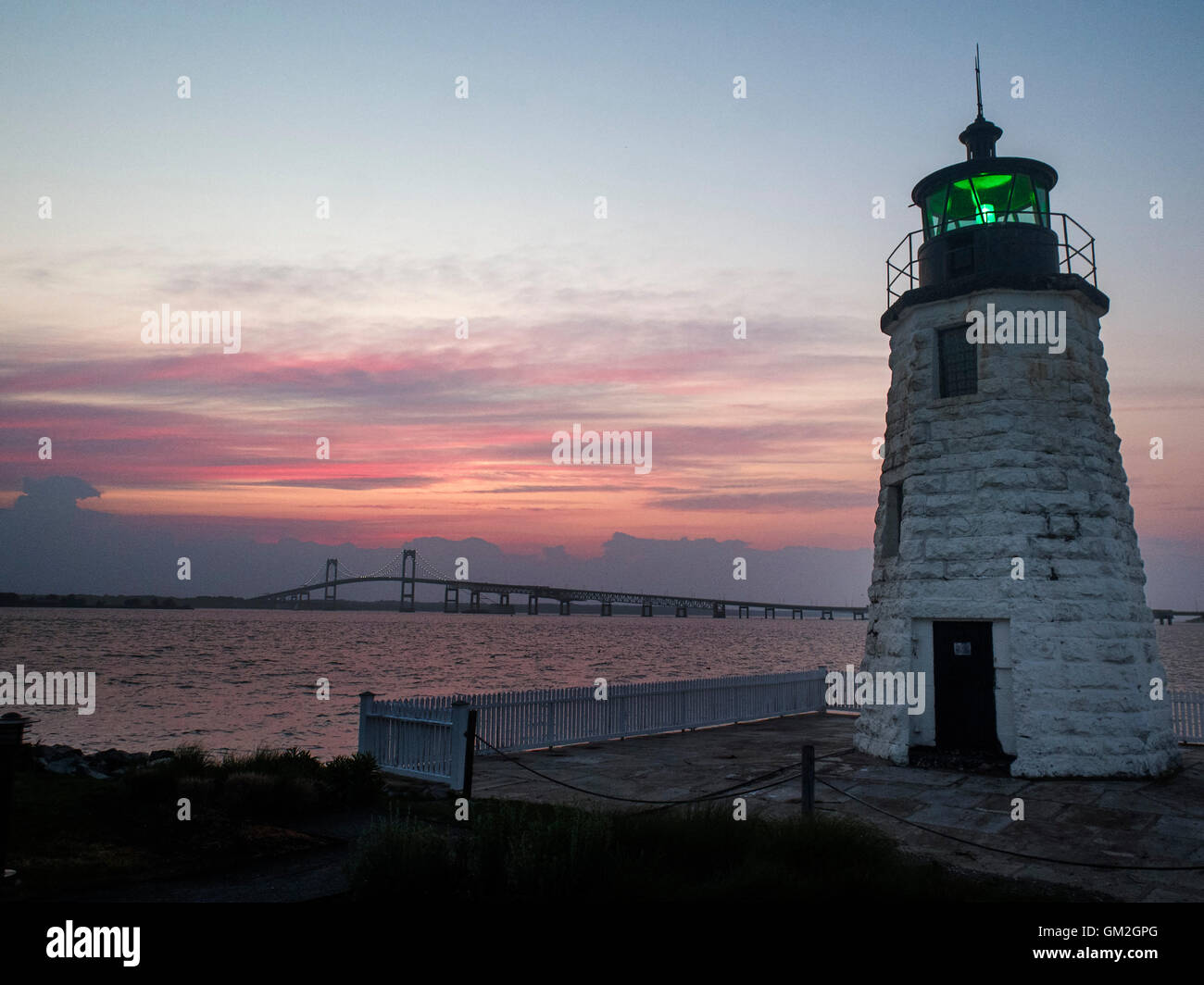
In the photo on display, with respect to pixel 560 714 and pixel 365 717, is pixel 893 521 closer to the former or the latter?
pixel 560 714

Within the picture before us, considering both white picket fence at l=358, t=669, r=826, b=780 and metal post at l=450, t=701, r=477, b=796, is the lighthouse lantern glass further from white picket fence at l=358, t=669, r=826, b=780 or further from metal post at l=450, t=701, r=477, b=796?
metal post at l=450, t=701, r=477, b=796

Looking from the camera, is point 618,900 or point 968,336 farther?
point 968,336

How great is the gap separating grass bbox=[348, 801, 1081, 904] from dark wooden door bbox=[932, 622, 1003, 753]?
262 inches

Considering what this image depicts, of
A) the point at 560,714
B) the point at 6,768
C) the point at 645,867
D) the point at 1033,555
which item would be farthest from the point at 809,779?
the point at 6,768

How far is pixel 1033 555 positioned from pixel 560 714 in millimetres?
9186

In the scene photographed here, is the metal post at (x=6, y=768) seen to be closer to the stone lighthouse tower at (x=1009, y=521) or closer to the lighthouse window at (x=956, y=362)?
the stone lighthouse tower at (x=1009, y=521)

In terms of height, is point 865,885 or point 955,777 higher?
point 865,885

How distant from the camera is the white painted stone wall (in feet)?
44.8

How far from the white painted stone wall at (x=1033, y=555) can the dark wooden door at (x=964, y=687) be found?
0.60 feet

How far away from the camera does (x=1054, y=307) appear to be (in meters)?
15.0
